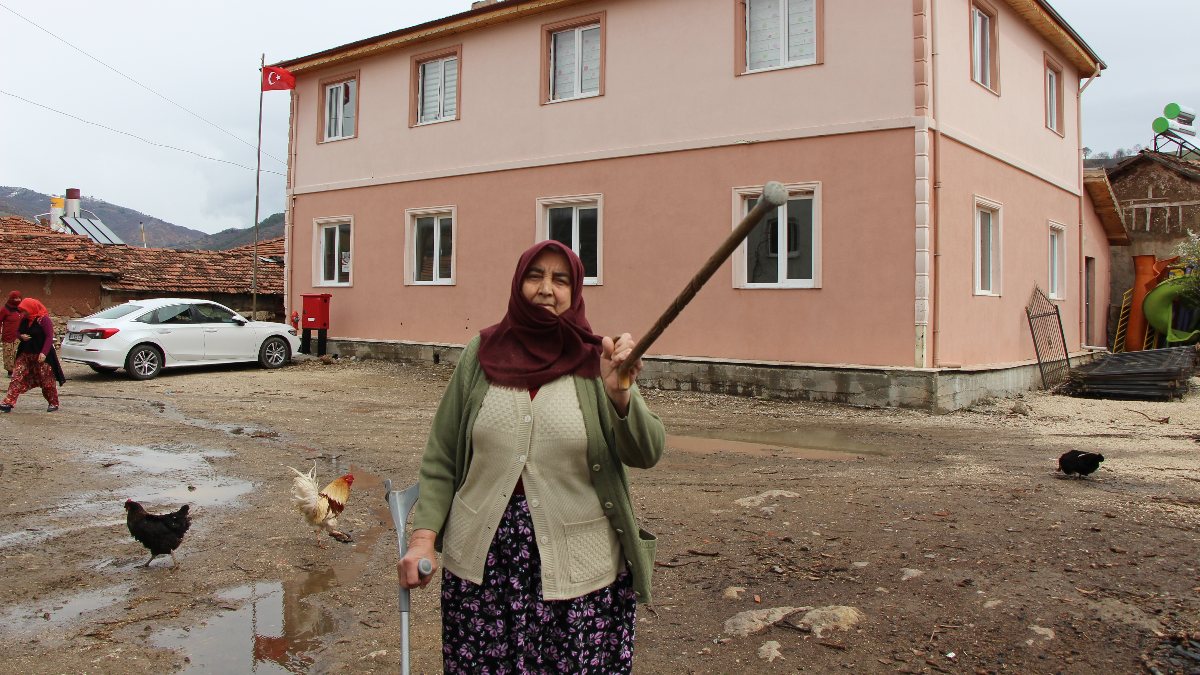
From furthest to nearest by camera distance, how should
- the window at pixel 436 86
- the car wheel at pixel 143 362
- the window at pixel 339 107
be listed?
1. the window at pixel 339 107
2. the window at pixel 436 86
3. the car wheel at pixel 143 362

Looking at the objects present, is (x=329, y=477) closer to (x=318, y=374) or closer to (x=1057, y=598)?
(x=1057, y=598)

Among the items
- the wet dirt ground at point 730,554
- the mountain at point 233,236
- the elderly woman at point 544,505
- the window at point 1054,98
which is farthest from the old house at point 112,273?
the mountain at point 233,236

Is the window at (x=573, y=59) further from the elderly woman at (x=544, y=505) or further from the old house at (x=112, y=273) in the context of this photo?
the elderly woman at (x=544, y=505)

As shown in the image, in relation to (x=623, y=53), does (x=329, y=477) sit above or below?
below

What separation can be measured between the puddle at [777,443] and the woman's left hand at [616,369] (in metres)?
6.29

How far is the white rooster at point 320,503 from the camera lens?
5223mm

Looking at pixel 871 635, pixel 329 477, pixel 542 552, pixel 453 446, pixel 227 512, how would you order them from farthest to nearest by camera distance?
1. pixel 329 477
2. pixel 227 512
3. pixel 871 635
4. pixel 453 446
5. pixel 542 552

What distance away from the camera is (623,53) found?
45.2ft

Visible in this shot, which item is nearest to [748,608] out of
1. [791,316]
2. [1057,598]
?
[1057,598]

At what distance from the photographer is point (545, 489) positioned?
2.38 meters

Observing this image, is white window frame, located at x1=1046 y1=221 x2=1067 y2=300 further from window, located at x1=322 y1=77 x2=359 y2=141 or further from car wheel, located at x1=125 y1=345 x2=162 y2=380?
car wheel, located at x1=125 y1=345 x2=162 y2=380

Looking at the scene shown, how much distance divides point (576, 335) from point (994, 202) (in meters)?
12.5

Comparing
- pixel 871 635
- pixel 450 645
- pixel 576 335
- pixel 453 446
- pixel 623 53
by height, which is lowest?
pixel 871 635

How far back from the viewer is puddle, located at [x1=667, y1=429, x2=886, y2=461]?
847 centimetres
